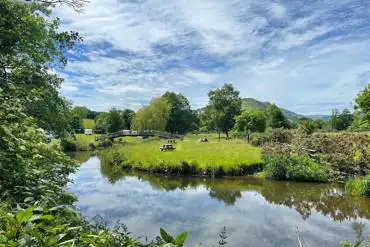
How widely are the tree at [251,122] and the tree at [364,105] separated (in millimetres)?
12940

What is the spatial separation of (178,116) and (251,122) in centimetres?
2559

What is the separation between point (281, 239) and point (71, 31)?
30.4 feet

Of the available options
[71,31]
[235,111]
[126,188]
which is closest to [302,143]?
[126,188]

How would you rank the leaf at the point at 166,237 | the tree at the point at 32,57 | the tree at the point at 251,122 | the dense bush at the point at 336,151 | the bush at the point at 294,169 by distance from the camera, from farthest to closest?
the tree at the point at 251,122 < the bush at the point at 294,169 < the dense bush at the point at 336,151 < the tree at the point at 32,57 < the leaf at the point at 166,237

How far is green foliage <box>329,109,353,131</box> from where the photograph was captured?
74.3 meters

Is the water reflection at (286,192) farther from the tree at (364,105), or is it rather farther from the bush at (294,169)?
the tree at (364,105)

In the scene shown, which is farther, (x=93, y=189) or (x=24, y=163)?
(x=93, y=189)

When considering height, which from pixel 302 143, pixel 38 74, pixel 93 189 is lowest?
pixel 93 189

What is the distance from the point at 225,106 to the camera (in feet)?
177

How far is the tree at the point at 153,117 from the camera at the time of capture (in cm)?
5759

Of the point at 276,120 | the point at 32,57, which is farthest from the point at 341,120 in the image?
the point at 32,57

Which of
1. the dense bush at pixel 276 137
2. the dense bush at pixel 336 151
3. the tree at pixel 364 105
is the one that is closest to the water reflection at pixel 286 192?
the dense bush at pixel 336 151

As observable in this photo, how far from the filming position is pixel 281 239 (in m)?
10.1

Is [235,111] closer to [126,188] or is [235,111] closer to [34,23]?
[126,188]
